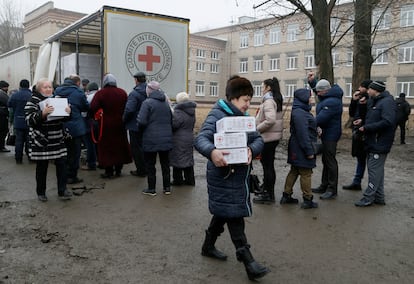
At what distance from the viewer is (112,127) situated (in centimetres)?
688

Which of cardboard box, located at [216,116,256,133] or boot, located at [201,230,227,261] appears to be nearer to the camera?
cardboard box, located at [216,116,256,133]

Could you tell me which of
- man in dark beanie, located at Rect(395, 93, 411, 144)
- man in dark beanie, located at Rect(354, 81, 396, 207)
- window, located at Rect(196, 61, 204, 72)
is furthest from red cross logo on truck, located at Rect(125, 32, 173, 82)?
window, located at Rect(196, 61, 204, 72)

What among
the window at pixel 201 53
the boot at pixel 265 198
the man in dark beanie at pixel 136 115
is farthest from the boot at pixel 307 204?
the window at pixel 201 53

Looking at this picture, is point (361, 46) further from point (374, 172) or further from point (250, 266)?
point (250, 266)

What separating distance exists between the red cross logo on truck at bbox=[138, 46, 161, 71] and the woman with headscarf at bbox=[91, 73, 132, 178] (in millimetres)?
1795

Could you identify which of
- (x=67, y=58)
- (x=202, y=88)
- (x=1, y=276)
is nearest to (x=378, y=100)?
(x=1, y=276)

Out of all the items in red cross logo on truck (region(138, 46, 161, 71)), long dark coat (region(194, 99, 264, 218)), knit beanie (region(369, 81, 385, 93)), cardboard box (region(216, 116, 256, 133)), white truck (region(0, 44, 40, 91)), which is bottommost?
long dark coat (region(194, 99, 264, 218))

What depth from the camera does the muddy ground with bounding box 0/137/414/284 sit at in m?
3.53

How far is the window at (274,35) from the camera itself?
50.3 meters

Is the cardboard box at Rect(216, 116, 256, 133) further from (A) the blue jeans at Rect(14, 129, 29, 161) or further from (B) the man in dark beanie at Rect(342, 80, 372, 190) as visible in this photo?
(A) the blue jeans at Rect(14, 129, 29, 161)

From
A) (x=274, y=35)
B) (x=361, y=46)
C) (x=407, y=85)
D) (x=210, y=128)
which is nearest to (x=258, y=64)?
(x=274, y=35)

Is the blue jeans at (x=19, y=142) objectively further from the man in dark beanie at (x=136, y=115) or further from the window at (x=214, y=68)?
the window at (x=214, y=68)

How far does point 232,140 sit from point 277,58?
49705mm

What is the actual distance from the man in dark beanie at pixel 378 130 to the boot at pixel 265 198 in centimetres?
137
